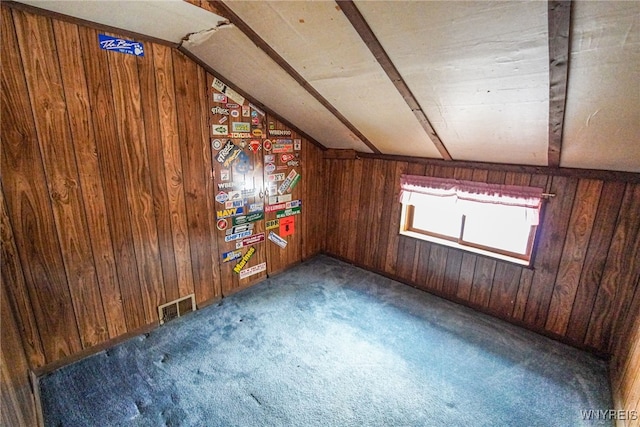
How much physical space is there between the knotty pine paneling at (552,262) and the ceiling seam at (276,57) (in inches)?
35.2

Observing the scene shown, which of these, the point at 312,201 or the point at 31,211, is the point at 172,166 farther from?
the point at 312,201

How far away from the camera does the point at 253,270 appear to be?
3.03 meters

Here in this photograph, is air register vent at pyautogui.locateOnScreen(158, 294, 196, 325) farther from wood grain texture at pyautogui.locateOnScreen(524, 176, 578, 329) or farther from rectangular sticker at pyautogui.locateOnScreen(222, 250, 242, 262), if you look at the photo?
wood grain texture at pyautogui.locateOnScreen(524, 176, 578, 329)

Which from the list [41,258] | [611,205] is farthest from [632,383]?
[41,258]

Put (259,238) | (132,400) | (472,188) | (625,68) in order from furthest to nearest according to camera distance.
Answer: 1. (259,238)
2. (472,188)
3. (132,400)
4. (625,68)

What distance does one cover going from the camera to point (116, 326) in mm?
2160

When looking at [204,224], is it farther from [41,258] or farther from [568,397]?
[568,397]

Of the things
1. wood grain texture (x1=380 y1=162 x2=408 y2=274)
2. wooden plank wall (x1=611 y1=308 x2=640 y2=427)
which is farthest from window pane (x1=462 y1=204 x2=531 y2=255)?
wooden plank wall (x1=611 y1=308 x2=640 y2=427)

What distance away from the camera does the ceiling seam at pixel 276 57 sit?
1564 mm

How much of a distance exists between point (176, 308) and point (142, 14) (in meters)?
2.08

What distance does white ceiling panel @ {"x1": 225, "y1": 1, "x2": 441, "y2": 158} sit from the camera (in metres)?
1.42

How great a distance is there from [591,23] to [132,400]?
281cm

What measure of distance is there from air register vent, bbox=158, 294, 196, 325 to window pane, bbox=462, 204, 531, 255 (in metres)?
2.53

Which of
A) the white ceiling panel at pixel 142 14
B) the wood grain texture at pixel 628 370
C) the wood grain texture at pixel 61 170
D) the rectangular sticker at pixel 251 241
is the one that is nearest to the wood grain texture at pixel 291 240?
the rectangular sticker at pixel 251 241
